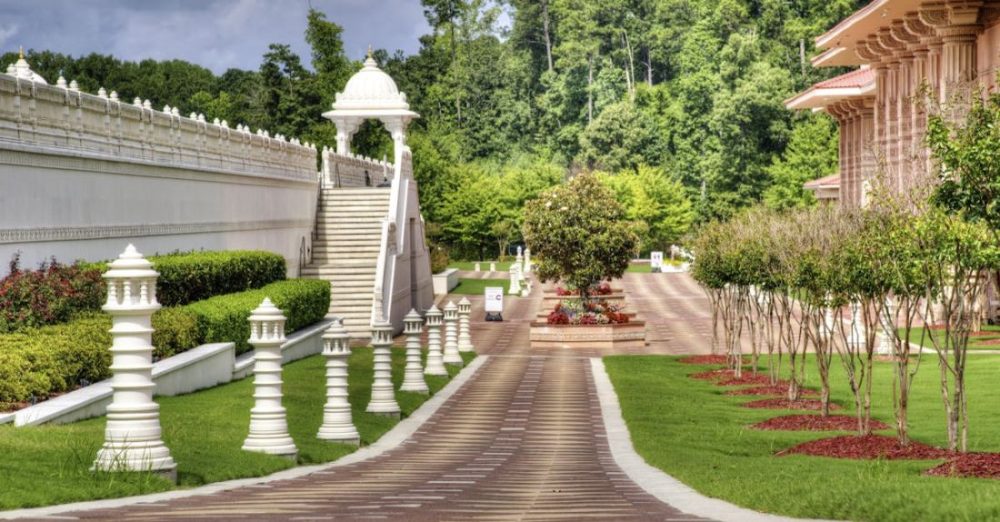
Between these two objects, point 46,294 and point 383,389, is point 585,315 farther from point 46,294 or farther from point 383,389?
point 46,294

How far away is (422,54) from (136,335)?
349ft

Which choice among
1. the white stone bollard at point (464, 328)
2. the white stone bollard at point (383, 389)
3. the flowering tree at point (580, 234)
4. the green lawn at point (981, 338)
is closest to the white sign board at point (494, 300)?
the flowering tree at point (580, 234)

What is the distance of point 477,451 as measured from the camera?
805 inches

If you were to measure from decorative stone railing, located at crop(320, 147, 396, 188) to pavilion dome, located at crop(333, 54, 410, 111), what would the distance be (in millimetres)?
1763

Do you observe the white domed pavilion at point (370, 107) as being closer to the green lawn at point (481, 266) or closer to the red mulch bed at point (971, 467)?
the green lawn at point (481, 266)

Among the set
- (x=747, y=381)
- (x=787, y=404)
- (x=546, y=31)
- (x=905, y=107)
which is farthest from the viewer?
(x=546, y=31)

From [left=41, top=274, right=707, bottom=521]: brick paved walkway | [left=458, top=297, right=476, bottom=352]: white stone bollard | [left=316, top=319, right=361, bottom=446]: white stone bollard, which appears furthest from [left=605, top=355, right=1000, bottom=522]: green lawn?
[left=458, top=297, right=476, bottom=352]: white stone bollard

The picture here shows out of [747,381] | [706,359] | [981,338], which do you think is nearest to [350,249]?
[706,359]

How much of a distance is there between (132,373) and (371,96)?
144 ft

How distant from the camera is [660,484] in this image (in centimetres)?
1519

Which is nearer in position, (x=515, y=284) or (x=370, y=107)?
(x=370, y=107)

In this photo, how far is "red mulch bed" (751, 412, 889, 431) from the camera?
2280cm

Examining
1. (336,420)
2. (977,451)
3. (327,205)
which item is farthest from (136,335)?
(327,205)

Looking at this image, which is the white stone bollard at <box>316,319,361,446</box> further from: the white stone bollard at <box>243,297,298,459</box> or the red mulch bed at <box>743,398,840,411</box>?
the red mulch bed at <box>743,398,840,411</box>
